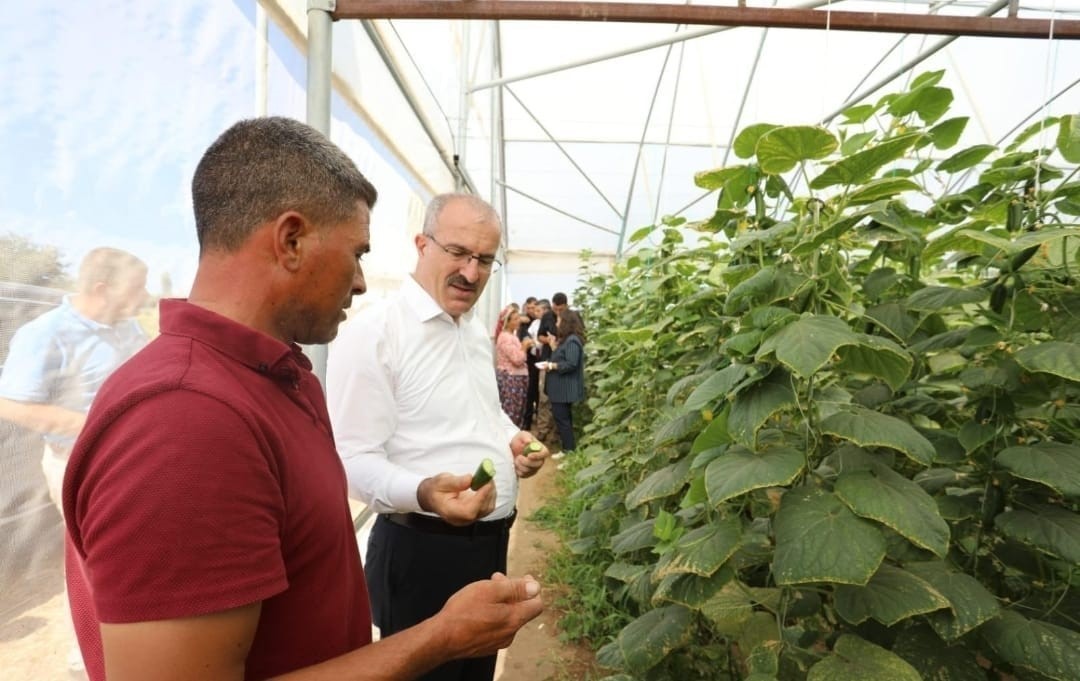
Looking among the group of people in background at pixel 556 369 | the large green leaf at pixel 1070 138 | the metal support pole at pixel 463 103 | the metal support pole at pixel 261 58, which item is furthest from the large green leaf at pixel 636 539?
the group of people in background at pixel 556 369

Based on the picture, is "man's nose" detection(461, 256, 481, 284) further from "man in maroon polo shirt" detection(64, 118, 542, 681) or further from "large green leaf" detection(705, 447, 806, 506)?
"large green leaf" detection(705, 447, 806, 506)

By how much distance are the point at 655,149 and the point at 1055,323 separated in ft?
34.4

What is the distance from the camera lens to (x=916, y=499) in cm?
98

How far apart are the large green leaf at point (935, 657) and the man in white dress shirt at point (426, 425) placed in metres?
0.95

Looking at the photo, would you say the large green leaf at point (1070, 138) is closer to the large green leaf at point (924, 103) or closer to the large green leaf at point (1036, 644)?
the large green leaf at point (924, 103)

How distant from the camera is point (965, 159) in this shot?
1.31 m

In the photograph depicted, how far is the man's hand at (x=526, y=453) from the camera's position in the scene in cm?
181

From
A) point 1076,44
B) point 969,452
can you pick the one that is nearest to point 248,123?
point 969,452

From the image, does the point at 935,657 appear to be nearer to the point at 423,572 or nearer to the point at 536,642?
the point at 423,572

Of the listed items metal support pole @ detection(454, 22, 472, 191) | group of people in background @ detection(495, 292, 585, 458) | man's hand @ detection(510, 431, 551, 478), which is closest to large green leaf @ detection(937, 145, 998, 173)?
man's hand @ detection(510, 431, 551, 478)

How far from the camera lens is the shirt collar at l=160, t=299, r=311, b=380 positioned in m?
0.81

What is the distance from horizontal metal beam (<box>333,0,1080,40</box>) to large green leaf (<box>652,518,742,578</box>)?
143 cm

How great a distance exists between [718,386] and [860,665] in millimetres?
500

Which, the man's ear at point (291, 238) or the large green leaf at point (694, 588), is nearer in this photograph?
the man's ear at point (291, 238)
